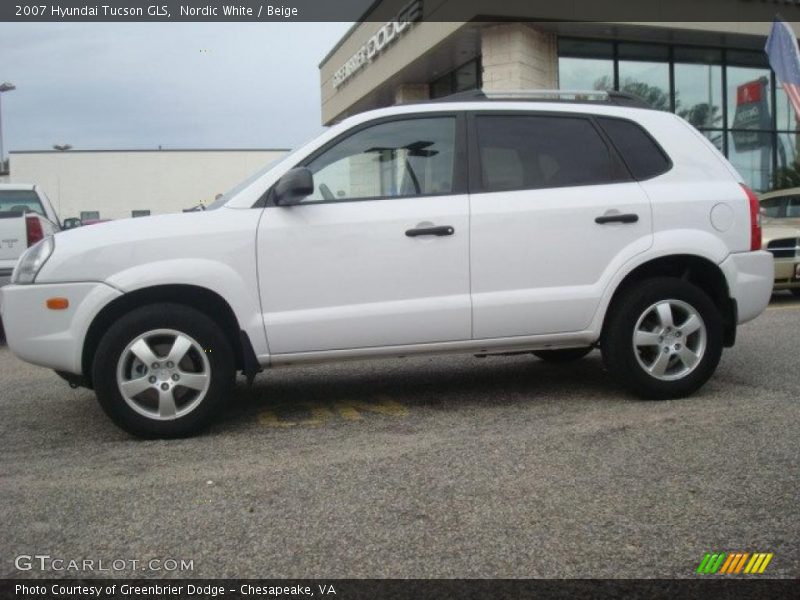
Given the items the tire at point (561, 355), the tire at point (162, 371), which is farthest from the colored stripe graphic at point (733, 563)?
the tire at point (561, 355)

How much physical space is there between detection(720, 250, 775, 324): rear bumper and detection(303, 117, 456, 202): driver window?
1821mm

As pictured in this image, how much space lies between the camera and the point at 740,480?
3.36m

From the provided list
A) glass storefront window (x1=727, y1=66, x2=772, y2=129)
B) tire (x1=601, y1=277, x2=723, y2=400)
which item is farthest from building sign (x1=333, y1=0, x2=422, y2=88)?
tire (x1=601, y1=277, x2=723, y2=400)

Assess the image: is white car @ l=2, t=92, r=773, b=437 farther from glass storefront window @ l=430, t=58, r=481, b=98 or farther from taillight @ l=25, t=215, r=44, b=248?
glass storefront window @ l=430, t=58, r=481, b=98

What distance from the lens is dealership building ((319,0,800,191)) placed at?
15047 mm

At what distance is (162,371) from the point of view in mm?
4195

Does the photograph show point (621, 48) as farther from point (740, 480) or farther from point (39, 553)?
point (39, 553)

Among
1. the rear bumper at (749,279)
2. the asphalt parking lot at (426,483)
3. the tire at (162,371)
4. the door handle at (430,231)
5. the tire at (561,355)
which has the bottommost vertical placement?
the asphalt parking lot at (426,483)

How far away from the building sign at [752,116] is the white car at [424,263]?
1481 cm

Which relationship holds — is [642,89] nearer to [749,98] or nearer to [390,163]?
[749,98]

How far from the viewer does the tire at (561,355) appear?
5953 millimetres

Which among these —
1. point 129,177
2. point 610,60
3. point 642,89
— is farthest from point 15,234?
point 129,177

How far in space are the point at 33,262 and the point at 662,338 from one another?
3.61m

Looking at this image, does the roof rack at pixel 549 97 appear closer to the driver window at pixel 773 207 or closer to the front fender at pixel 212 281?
the front fender at pixel 212 281
